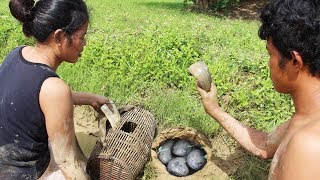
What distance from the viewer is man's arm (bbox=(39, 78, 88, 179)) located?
7.93ft

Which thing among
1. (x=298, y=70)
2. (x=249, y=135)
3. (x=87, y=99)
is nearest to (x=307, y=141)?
(x=298, y=70)

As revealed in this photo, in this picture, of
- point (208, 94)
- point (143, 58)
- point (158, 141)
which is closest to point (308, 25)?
point (208, 94)

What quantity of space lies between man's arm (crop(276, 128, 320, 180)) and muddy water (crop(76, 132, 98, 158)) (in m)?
3.36

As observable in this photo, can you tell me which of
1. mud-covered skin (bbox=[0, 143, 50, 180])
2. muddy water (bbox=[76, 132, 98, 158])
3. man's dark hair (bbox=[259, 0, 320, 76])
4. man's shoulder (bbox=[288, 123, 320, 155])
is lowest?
muddy water (bbox=[76, 132, 98, 158])

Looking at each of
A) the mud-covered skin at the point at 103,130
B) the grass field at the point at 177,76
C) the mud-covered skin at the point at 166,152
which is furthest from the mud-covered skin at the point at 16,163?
the mud-covered skin at the point at 166,152

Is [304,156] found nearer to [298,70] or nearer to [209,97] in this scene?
[298,70]

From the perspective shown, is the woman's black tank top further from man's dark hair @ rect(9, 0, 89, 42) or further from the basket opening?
the basket opening

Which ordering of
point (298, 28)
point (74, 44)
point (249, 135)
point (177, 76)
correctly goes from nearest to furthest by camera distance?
point (298, 28) < point (74, 44) < point (249, 135) < point (177, 76)

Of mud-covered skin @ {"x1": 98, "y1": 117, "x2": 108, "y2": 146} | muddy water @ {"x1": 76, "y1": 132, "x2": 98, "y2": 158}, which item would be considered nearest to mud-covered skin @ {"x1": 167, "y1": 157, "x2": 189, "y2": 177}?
mud-covered skin @ {"x1": 98, "y1": 117, "x2": 108, "y2": 146}

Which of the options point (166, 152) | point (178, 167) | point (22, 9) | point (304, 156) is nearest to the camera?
point (304, 156)

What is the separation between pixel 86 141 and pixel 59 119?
251 centimetres

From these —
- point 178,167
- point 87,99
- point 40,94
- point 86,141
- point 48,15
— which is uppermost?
point 48,15

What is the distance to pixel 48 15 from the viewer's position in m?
2.54

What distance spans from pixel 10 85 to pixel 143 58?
313 centimetres
